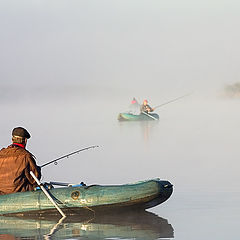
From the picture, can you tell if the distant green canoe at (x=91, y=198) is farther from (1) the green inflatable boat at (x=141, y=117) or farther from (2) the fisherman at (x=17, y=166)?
(1) the green inflatable boat at (x=141, y=117)

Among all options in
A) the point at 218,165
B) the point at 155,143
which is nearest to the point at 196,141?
the point at 155,143

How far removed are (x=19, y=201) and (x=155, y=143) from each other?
1717 cm

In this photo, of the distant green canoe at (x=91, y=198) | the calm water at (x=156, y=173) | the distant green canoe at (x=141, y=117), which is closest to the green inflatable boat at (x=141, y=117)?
the distant green canoe at (x=141, y=117)

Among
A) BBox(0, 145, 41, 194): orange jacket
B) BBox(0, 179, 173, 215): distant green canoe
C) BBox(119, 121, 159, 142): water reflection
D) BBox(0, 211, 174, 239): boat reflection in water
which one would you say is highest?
BBox(119, 121, 159, 142): water reflection

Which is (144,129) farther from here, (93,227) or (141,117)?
(93,227)

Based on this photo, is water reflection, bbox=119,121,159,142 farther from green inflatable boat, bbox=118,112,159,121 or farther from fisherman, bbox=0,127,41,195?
fisherman, bbox=0,127,41,195

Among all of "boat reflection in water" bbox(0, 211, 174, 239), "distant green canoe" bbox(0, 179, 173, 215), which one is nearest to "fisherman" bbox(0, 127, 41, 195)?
"distant green canoe" bbox(0, 179, 173, 215)

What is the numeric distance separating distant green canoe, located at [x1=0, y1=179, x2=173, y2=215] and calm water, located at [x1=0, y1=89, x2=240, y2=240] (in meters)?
0.29

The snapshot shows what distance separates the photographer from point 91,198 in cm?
1503

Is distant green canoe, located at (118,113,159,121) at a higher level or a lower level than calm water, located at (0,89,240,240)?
higher

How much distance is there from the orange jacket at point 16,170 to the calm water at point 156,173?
0.71 metres

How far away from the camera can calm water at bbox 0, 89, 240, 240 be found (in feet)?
44.4

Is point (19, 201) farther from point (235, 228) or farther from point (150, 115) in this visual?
point (150, 115)

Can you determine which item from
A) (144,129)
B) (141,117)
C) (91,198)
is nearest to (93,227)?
(91,198)
